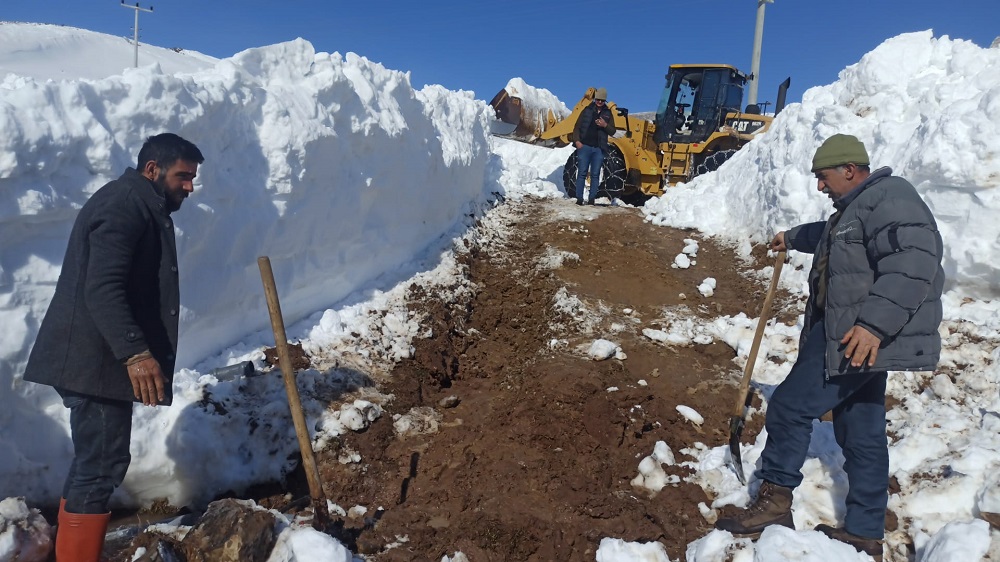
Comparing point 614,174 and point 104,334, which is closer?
point 104,334

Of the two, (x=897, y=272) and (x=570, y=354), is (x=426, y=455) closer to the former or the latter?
(x=570, y=354)

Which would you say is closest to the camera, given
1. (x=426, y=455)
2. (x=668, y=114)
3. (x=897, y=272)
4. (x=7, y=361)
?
(x=897, y=272)

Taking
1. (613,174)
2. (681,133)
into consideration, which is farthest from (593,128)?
(681,133)

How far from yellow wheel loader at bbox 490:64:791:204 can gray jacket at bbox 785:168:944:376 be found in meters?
9.42

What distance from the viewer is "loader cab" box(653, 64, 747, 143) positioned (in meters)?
12.1

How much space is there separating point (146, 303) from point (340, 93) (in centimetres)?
362

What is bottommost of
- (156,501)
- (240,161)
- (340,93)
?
(156,501)

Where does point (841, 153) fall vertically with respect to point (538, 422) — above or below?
above

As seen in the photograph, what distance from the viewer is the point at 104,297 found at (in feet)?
7.64

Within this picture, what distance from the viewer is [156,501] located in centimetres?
338

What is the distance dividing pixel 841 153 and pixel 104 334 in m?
3.28

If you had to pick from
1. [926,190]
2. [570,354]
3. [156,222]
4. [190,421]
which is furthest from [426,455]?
[926,190]

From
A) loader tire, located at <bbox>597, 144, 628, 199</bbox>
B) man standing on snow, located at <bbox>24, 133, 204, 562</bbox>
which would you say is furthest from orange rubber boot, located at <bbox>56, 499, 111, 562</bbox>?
loader tire, located at <bbox>597, 144, 628, 199</bbox>

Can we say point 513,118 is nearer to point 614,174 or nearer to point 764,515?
point 614,174
